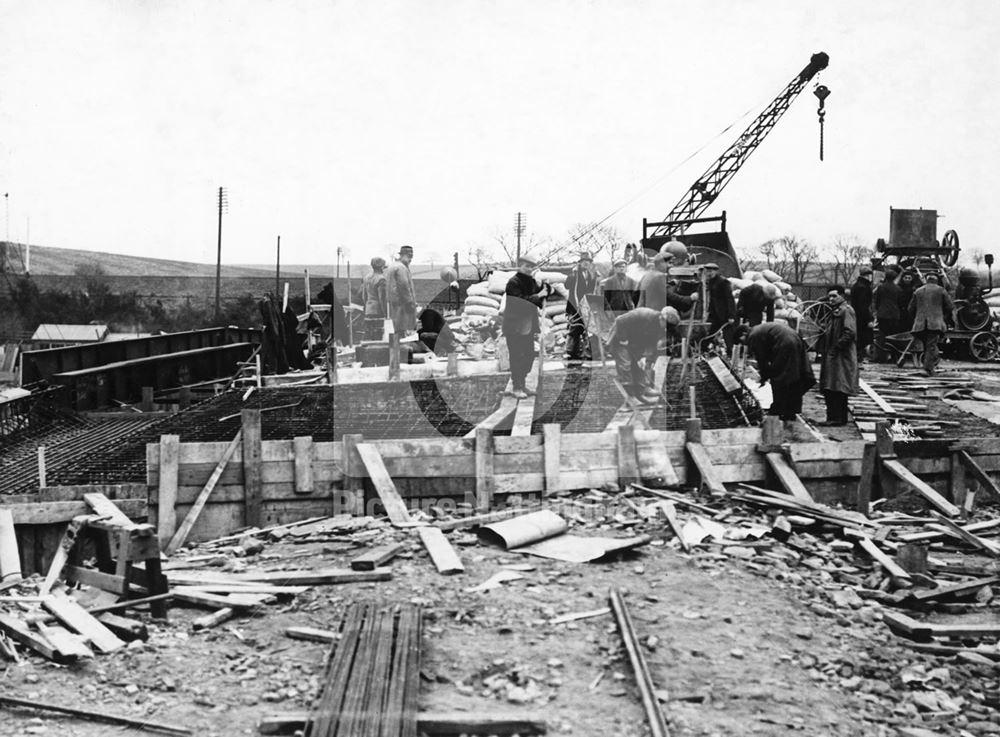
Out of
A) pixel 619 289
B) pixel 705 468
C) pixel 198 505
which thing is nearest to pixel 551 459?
pixel 705 468

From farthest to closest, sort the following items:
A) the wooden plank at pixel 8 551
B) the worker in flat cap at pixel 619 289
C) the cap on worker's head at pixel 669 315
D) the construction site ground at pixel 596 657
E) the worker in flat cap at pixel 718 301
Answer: the worker in flat cap at pixel 718 301
the worker in flat cap at pixel 619 289
the cap on worker's head at pixel 669 315
the wooden plank at pixel 8 551
the construction site ground at pixel 596 657

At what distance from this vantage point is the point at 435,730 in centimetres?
476

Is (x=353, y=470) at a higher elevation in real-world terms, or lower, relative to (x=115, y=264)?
lower

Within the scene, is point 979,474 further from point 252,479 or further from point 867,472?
point 252,479

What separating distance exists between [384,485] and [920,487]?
4.35 metres

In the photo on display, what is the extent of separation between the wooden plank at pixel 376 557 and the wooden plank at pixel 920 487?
169 inches

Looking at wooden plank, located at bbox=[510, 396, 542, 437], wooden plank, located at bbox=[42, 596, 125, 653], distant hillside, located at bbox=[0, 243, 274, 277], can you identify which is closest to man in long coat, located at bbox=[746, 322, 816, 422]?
wooden plank, located at bbox=[510, 396, 542, 437]

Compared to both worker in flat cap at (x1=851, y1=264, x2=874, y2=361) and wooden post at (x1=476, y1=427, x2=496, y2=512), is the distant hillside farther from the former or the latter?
wooden post at (x1=476, y1=427, x2=496, y2=512)

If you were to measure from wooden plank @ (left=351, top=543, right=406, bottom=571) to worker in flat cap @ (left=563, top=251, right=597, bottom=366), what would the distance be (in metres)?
7.16

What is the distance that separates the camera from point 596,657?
18.4ft

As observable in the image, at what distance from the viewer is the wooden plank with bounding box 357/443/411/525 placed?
827 centimetres

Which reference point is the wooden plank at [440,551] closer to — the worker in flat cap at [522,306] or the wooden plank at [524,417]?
the wooden plank at [524,417]

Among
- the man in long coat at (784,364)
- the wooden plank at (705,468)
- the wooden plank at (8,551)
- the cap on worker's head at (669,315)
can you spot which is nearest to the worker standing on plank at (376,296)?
the cap on worker's head at (669,315)

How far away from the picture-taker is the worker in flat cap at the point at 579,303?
14.7m
